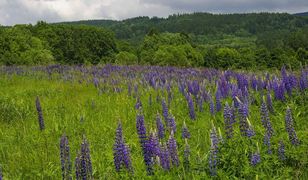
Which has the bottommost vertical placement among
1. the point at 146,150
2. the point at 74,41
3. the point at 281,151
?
the point at 281,151

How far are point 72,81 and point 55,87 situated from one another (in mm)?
1039

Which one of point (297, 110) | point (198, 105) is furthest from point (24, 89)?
point (297, 110)

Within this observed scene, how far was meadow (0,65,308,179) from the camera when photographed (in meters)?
4.22

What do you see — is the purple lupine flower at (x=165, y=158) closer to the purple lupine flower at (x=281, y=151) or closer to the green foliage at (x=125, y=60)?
the purple lupine flower at (x=281, y=151)

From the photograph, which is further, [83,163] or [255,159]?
[255,159]

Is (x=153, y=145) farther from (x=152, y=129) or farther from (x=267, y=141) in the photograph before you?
(x=267, y=141)

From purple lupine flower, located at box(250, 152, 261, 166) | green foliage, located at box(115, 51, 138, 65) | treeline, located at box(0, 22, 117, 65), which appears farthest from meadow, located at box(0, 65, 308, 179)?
treeline, located at box(0, 22, 117, 65)

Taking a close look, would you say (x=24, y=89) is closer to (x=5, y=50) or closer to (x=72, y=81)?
(x=72, y=81)

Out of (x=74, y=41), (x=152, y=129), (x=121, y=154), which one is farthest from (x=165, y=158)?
(x=74, y=41)

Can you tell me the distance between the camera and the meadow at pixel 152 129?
4.22m

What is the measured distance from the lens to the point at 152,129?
5.33 m

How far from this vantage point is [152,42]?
42.0 m

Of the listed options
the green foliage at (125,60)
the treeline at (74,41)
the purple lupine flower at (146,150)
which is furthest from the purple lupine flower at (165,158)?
the treeline at (74,41)

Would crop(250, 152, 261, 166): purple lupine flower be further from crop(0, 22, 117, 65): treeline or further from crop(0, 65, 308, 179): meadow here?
crop(0, 22, 117, 65): treeline
